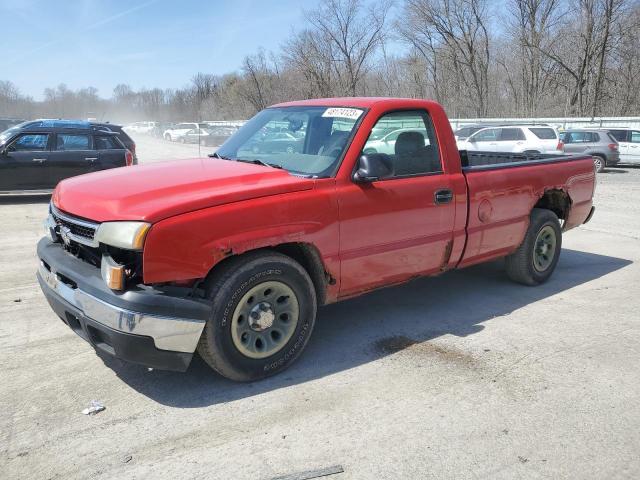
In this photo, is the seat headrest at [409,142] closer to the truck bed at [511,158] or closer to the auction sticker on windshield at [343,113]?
the auction sticker on windshield at [343,113]

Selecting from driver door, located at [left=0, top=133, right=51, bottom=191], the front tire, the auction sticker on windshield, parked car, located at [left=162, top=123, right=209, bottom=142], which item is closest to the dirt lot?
the front tire

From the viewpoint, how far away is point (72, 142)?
1204cm

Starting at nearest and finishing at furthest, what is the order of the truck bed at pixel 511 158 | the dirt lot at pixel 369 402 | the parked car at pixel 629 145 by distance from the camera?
the dirt lot at pixel 369 402, the truck bed at pixel 511 158, the parked car at pixel 629 145

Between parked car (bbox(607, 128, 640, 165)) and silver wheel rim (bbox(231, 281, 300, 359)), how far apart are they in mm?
21364

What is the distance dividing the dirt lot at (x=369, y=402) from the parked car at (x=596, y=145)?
668 inches

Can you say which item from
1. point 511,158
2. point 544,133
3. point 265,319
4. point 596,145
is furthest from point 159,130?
point 265,319

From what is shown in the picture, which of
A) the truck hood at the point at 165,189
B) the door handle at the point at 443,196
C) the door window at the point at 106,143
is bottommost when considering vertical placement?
the door handle at the point at 443,196

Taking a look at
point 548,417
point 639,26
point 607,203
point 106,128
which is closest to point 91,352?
point 548,417

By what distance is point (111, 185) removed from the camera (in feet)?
12.1

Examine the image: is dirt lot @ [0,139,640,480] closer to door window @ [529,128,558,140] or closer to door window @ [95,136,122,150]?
door window @ [95,136,122,150]

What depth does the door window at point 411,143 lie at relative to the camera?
4.34 m

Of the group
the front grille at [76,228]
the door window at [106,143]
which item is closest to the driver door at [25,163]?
the door window at [106,143]

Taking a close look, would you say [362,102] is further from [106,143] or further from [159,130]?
[159,130]

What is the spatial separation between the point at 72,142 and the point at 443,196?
997 centimetres
